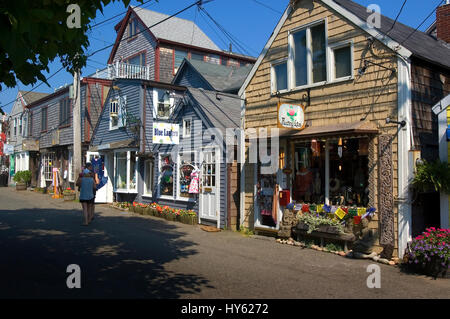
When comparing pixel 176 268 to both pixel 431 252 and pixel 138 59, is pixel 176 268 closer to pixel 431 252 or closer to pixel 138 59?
pixel 431 252

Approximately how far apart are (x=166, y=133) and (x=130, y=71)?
1201 centimetres

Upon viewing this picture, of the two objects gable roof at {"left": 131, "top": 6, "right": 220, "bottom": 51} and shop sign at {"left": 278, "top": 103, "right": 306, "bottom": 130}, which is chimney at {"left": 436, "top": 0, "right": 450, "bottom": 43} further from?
gable roof at {"left": 131, "top": 6, "right": 220, "bottom": 51}

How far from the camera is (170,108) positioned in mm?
16859

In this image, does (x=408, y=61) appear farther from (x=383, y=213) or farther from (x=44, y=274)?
(x=44, y=274)

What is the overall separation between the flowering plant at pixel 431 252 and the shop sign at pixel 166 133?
8.83 m

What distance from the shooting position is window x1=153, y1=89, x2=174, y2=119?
17.2m

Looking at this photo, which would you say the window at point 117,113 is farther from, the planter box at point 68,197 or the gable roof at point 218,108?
the gable roof at point 218,108

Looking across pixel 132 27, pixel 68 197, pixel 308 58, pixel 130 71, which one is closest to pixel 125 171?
pixel 68 197

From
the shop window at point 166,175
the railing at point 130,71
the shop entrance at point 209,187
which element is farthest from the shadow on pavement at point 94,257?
the railing at point 130,71

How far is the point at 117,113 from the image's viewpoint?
18891 millimetres

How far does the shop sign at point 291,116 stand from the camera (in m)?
9.45

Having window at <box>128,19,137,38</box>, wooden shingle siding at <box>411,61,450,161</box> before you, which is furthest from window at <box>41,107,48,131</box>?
wooden shingle siding at <box>411,61,450,161</box>

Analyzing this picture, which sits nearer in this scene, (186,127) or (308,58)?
(308,58)
